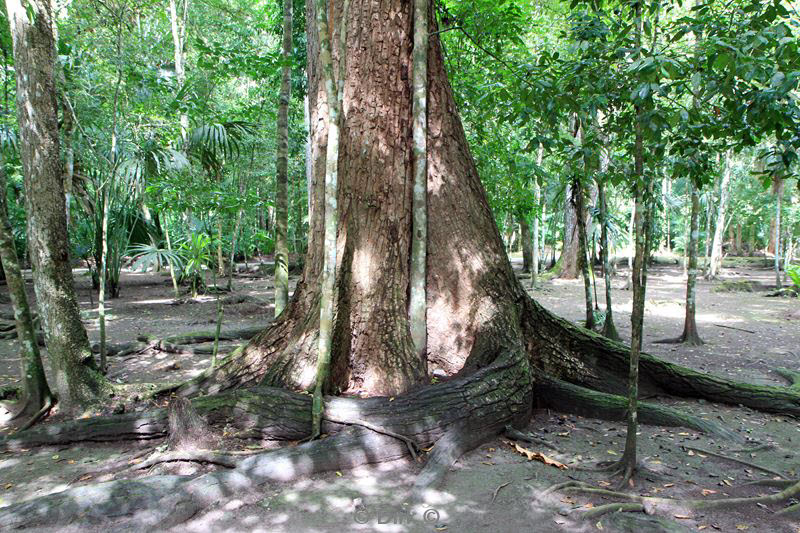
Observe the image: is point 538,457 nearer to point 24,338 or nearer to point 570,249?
point 24,338

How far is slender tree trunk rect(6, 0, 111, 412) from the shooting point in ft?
14.2

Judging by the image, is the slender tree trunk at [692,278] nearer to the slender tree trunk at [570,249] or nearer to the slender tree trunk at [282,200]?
the slender tree trunk at [282,200]

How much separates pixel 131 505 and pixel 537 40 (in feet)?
52.2

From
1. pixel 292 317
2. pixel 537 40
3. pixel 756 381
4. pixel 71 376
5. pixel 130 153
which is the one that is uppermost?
pixel 537 40

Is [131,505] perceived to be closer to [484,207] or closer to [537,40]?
[484,207]

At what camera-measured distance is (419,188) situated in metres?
4.72

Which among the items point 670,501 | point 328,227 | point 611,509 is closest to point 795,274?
point 670,501

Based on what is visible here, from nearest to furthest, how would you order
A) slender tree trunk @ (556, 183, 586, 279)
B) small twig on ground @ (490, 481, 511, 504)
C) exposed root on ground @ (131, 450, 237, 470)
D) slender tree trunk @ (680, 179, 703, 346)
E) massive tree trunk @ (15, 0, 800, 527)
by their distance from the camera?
small twig on ground @ (490, 481, 511, 504) < exposed root on ground @ (131, 450, 237, 470) < massive tree trunk @ (15, 0, 800, 527) < slender tree trunk @ (680, 179, 703, 346) < slender tree trunk @ (556, 183, 586, 279)

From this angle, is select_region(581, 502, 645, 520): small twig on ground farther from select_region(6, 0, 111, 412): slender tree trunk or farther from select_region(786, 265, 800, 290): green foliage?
select_region(6, 0, 111, 412): slender tree trunk

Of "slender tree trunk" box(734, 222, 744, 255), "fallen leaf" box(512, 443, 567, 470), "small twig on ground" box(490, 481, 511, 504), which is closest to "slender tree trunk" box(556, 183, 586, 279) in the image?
"fallen leaf" box(512, 443, 567, 470)

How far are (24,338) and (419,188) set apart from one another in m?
3.86

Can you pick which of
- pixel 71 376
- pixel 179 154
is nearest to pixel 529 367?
pixel 71 376

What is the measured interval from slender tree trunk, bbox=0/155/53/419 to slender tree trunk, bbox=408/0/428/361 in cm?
341

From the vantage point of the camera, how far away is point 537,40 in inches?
604
